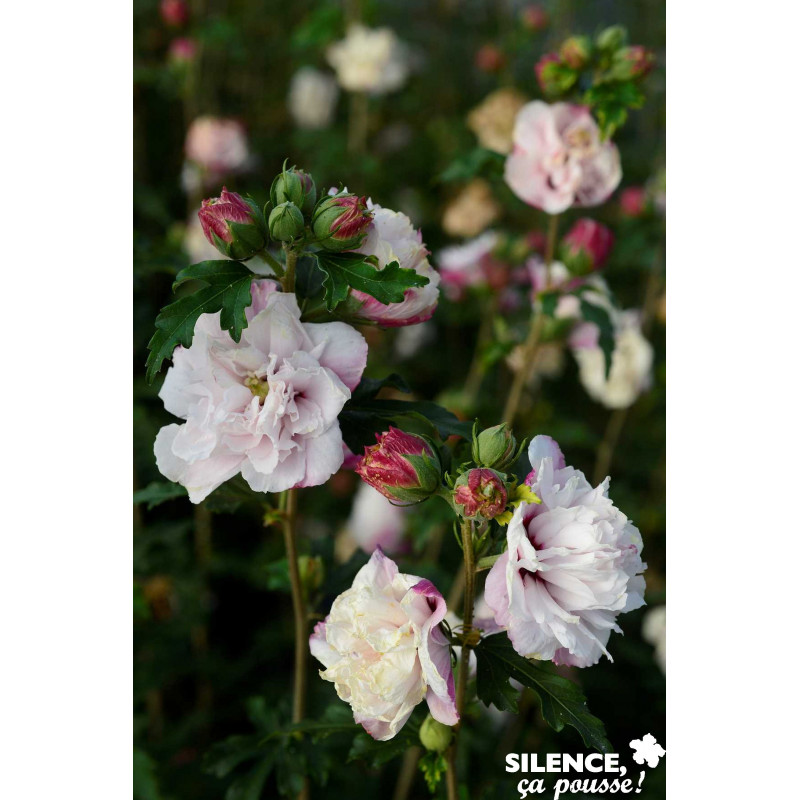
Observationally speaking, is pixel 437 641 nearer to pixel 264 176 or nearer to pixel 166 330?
pixel 166 330

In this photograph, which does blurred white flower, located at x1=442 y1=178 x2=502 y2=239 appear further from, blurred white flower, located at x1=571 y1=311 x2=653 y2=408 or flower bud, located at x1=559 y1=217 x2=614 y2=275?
flower bud, located at x1=559 y1=217 x2=614 y2=275

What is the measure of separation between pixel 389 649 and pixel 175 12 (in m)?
2.16

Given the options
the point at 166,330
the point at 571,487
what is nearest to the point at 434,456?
the point at 571,487

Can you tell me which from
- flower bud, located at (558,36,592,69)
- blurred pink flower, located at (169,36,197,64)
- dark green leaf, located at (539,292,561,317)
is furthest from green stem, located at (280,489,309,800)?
blurred pink flower, located at (169,36,197,64)

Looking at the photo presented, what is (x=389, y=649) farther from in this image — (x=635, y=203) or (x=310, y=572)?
(x=635, y=203)

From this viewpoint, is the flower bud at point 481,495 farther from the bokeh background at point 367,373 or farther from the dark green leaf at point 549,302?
the dark green leaf at point 549,302

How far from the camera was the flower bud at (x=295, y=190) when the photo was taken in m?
0.74

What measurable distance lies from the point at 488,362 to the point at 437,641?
867 mm

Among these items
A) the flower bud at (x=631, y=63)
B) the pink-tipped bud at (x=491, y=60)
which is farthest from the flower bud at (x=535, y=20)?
the flower bud at (x=631, y=63)

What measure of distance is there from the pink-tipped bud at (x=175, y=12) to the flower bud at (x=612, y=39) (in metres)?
1.46

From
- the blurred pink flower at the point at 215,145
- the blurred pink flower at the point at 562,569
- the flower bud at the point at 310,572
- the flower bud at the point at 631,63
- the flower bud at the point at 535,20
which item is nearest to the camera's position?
the blurred pink flower at the point at 562,569

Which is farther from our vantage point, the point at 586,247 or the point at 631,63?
the point at 586,247

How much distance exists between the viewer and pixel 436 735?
2.62ft

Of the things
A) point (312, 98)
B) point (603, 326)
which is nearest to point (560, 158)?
point (603, 326)
